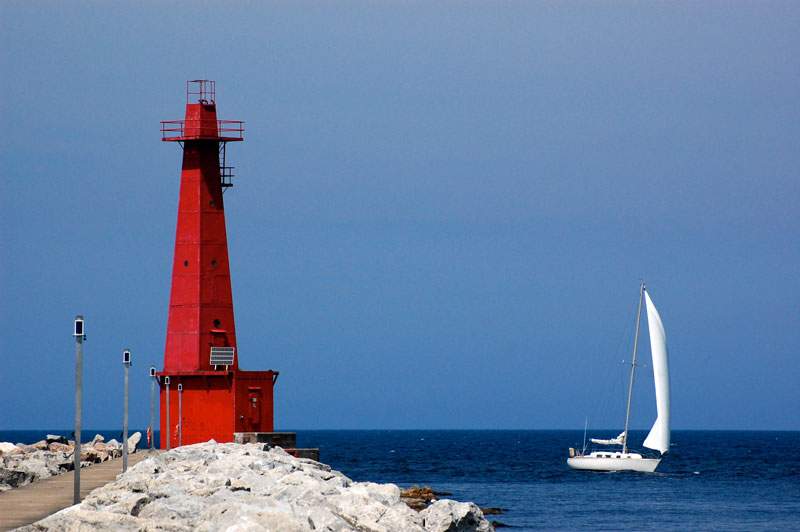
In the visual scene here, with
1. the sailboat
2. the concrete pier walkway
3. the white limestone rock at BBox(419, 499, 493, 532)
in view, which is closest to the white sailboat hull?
the sailboat

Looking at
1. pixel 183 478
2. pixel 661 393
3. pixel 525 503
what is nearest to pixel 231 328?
pixel 525 503

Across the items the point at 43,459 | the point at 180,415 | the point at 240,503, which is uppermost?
the point at 180,415

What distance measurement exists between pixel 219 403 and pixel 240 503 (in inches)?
732

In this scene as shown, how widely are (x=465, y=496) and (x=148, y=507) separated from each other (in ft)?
88.3

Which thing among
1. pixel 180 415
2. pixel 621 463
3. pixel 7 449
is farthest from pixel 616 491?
pixel 7 449

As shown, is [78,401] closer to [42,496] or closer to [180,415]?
[42,496]

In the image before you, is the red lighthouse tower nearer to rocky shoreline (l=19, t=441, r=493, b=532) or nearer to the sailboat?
rocky shoreline (l=19, t=441, r=493, b=532)

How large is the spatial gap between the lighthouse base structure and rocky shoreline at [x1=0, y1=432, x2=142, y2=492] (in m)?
2.35

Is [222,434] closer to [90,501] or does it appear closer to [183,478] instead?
[183,478]

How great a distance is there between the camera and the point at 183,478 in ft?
75.9

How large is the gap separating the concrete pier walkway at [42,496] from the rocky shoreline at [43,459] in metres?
0.38

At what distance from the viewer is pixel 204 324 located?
36.7 meters

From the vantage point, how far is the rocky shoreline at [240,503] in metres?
17.4

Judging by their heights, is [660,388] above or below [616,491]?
above
